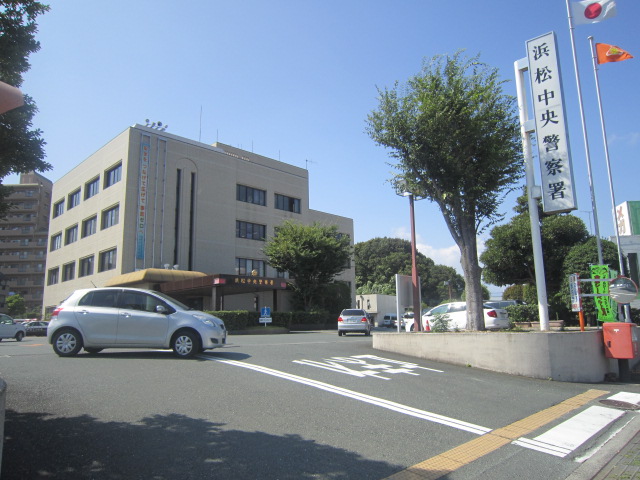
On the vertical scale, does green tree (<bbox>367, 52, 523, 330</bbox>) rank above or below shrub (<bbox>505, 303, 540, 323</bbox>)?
above

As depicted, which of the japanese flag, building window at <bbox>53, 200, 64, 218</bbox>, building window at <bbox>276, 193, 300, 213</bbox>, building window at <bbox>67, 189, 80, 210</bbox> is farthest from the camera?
building window at <bbox>53, 200, 64, 218</bbox>

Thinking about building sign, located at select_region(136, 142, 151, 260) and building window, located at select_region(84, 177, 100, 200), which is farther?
building window, located at select_region(84, 177, 100, 200)

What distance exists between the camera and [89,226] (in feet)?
123

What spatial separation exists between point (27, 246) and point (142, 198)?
54114 millimetres

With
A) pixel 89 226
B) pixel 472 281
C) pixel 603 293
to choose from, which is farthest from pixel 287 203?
pixel 603 293

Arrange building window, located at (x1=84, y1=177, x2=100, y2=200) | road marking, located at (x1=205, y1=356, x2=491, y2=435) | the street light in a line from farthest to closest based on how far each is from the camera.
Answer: building window, located at (x1=84, y1=177, x2=100, y2=200) → the street light → road marking, located at (x1=205, y1=356, x2=491, y2=435)

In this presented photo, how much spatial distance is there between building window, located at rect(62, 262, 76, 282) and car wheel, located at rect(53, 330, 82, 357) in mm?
31796

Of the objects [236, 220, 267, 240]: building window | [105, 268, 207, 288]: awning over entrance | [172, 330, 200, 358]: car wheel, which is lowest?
[172, 330, 200, 358]: car wheel

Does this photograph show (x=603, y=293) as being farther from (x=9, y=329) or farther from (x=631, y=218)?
(x=631, y=218)

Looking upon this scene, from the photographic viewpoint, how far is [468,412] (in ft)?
22.2

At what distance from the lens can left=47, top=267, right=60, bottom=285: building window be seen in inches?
1632

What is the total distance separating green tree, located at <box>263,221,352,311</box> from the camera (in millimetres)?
34156

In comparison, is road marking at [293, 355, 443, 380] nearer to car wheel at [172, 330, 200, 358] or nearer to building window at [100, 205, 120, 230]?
car wheel at [172, 330, 200, 358]

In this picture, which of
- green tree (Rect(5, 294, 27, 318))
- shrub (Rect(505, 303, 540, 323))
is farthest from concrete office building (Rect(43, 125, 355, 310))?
green tree (Rect(5, 294, 27, 318))
